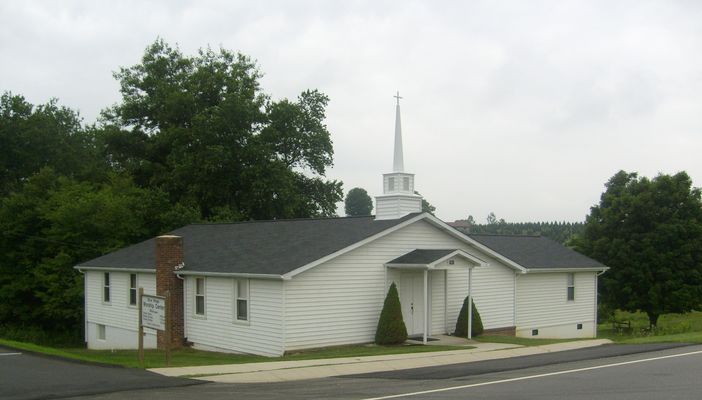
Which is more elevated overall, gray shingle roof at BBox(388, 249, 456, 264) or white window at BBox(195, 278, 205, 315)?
gray shingle roof at BBox(388, 249, 456, 264)

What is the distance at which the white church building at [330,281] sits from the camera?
23.3 metres

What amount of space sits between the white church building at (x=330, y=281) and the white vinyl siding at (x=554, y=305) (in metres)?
0.06

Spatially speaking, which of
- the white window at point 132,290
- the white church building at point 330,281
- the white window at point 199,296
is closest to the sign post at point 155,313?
the white church building at point 330,281

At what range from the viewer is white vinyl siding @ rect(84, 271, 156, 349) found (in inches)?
1167

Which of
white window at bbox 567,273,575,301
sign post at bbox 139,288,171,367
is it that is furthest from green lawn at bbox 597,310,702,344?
sign post at bbox 139,288,171,367

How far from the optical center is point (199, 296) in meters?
26.5

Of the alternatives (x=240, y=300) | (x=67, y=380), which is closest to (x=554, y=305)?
(x=240, y=300)

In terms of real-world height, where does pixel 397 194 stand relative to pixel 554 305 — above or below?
above

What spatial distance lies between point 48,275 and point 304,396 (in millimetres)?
29326

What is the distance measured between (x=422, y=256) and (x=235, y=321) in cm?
633

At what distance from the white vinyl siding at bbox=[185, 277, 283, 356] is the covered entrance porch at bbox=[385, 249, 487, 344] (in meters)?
4.27

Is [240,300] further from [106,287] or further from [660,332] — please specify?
[660,332]

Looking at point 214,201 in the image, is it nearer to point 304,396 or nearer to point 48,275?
point 48,275

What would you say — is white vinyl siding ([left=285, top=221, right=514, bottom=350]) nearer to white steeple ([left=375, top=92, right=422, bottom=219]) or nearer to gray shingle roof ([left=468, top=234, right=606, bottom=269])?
white steeple ([left=375, top=92, right=422, bottom=219])
